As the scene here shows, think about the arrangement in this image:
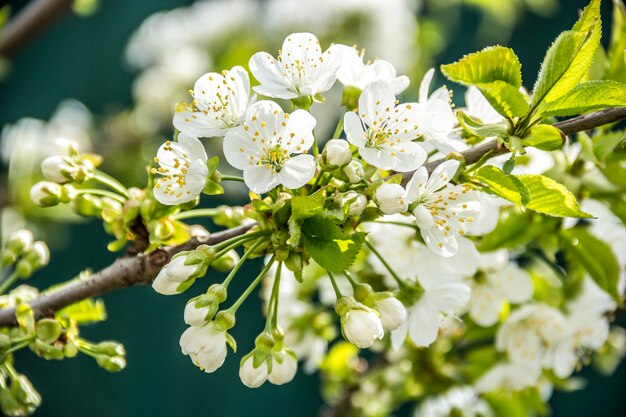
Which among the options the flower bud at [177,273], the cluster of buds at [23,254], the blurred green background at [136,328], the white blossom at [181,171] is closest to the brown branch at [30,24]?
the cluster of buds at [23,254]

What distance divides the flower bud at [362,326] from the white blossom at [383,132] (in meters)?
0.12

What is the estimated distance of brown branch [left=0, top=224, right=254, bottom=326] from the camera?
24.7 inches

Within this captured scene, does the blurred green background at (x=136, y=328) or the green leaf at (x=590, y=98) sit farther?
the blurred green background at (x=136, y=328)

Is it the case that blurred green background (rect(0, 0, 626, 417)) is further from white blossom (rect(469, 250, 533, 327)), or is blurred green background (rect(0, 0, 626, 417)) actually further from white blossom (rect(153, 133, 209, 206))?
white blossom (rect(153, 133, 209, 206))

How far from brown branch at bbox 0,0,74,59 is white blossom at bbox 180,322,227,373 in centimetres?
89

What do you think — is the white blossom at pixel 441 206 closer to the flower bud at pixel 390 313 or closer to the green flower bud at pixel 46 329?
A: the flower bud at pixel 390 313

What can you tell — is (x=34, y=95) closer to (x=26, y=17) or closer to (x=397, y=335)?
(x=26, y=17)

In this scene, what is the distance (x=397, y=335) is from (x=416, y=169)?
7.3 inches

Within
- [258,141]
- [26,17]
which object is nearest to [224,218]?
[258,141]

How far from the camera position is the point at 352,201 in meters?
0.55

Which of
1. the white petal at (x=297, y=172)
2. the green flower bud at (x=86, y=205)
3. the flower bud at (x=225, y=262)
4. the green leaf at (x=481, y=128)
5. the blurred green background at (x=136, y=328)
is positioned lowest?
the blurred green background at (x=136, y=328)

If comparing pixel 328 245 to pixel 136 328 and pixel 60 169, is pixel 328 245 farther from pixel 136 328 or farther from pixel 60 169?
pixel 136 328

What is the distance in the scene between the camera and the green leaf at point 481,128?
1.85ft

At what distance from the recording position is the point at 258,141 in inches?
23.1
